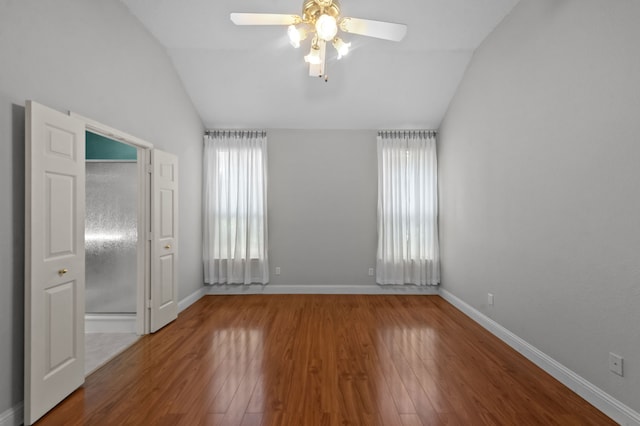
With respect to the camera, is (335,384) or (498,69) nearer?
(335,384)

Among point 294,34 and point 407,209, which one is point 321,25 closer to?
point 294,34

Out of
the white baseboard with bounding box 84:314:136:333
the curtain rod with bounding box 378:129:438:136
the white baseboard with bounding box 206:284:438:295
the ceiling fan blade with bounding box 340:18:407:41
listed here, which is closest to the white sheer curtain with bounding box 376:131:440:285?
the curtain rod with bounding box 378:129:438:136

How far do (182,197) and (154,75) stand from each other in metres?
1.54

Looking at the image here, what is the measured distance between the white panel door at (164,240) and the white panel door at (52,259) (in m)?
1.02

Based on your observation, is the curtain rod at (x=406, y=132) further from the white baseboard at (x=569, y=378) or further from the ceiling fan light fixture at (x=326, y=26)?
the ceiling fan light fixture at (x=326, y=26)

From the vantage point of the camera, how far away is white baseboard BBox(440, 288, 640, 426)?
1.81 m

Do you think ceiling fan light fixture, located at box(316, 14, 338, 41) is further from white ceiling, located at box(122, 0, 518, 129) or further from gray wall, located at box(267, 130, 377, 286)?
gray wall, located at box(267, 130, 377, 286)

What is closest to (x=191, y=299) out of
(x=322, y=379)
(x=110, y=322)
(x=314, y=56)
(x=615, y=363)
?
(x=110, y=322)

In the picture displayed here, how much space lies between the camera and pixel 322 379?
90.2 inches

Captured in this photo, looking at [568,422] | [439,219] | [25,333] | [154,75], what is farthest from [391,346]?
[154,75]

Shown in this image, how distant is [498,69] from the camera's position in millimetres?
3127

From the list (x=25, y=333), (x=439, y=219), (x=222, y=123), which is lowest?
(x=25, y=333)

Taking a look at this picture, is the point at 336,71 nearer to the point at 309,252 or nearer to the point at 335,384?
the point at 309,252

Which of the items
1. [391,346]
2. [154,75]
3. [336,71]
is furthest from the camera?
[336,71]
